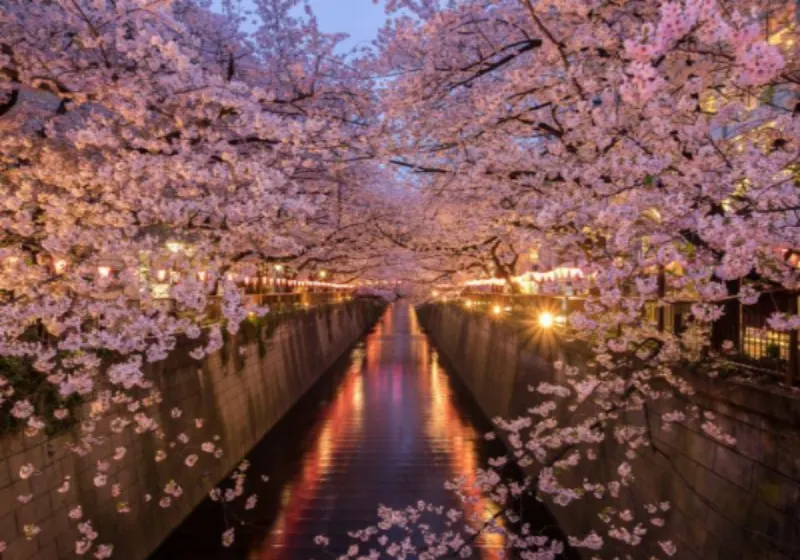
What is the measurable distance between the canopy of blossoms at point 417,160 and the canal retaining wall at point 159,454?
545 mm

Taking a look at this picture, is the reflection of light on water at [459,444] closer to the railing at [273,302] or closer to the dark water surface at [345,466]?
the dark water surface at [345,466]

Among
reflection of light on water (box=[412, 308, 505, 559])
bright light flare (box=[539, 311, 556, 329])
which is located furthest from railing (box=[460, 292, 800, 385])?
bright light flare (box=[539, 311, 556, 329])

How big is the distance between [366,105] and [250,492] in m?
8.59

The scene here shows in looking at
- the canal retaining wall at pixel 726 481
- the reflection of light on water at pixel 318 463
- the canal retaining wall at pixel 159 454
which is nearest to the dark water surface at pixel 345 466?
the reflection of light on water at pixel 318 463

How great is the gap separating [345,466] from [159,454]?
6.70m

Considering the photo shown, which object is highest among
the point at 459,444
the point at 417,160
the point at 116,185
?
the point at 417,160

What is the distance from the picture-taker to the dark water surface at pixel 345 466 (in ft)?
38.1

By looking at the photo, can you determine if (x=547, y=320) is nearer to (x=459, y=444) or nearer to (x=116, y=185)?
(x=459, y=444)

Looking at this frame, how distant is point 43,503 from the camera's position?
7871mm

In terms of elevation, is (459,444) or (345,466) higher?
(345,466)

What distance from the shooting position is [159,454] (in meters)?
10.4

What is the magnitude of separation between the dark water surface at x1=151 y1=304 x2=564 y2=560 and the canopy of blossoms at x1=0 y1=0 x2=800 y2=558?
5.35 feet

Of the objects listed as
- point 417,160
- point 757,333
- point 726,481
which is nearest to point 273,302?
point 417,160

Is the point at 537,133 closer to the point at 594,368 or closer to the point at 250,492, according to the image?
the point at 594,368
